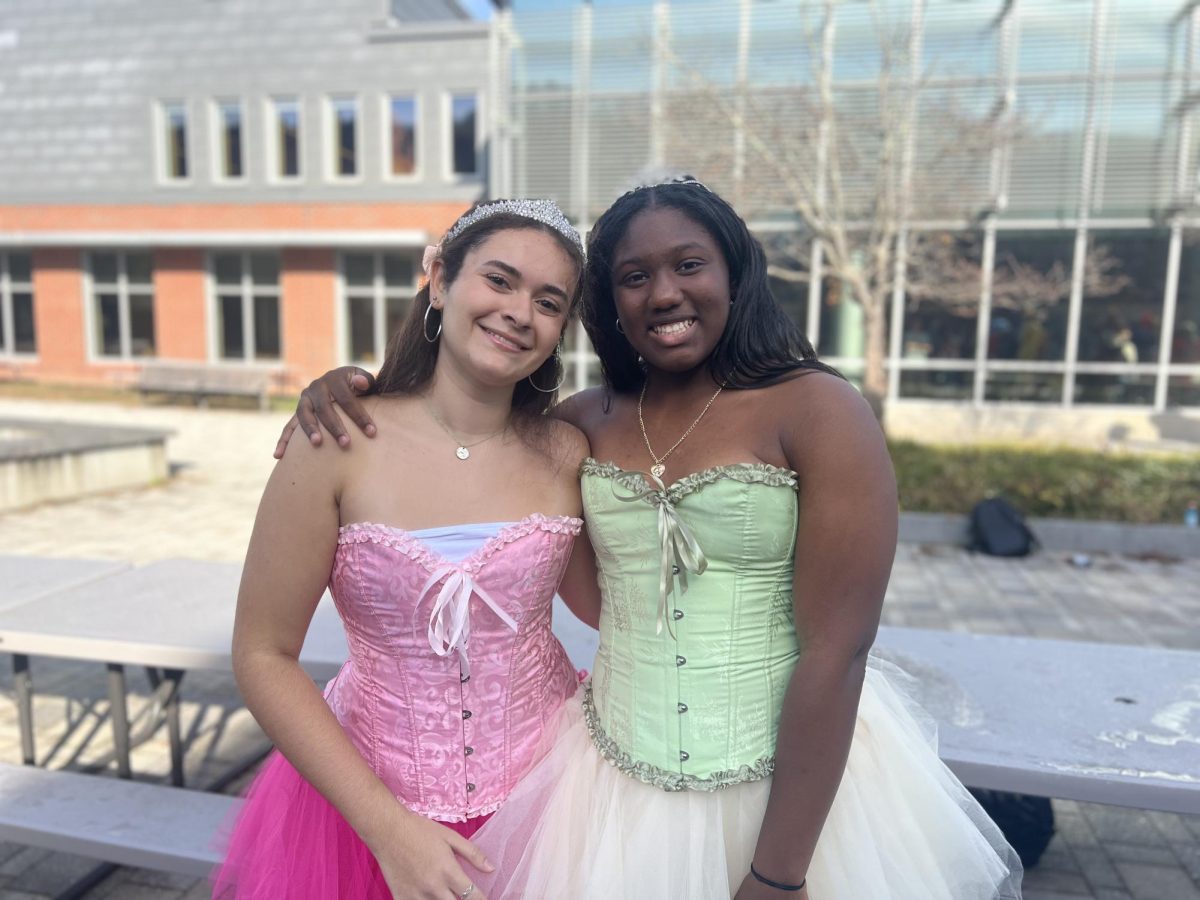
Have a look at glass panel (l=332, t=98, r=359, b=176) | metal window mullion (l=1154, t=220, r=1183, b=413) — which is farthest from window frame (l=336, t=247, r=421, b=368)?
metal window mullion (l=1154, t=220, r=1183, b=413)

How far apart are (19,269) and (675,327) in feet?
79.4

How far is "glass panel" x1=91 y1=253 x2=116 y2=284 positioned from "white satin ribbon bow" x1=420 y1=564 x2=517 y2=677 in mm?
21847

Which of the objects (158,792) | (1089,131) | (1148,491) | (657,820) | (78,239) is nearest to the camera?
(657,820)

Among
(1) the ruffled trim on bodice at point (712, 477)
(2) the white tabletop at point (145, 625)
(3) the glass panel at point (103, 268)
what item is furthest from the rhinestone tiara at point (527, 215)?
(3) the glass panel at point (103, 268)

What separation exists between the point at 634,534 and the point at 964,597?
5588 mm

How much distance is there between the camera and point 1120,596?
21.5 ft

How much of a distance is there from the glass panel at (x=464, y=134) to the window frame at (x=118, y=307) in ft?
25.6

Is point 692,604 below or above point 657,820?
above

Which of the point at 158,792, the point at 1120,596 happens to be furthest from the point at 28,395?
the point at 1120,596

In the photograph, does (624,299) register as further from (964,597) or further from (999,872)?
(964,597)

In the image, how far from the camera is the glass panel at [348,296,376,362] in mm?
18406

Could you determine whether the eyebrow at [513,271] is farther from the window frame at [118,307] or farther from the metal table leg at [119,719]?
the window frame at [118,307]

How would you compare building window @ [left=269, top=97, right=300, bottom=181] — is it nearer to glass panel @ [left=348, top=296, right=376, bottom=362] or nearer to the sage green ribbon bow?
glass panel @ [left=348, top=296, right=376, bottom=362]

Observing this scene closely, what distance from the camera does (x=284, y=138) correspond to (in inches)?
736
